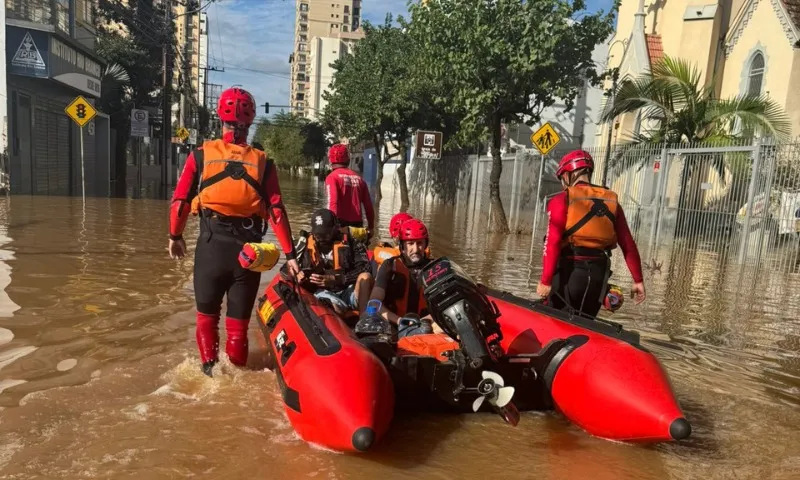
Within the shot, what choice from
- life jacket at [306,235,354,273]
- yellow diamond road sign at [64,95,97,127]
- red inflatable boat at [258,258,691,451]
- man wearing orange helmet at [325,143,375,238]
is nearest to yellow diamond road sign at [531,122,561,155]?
man wearing orange helmet at [325,143,375,238]

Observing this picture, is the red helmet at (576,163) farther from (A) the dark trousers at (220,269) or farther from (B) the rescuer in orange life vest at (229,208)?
(A) the dark trousers at (220,269)

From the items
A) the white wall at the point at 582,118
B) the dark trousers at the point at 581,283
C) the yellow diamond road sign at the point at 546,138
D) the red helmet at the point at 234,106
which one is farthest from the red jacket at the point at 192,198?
the white wall at the point at 582,118

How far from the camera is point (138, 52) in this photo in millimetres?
27891

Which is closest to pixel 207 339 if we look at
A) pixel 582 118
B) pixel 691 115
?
pixel 691 115

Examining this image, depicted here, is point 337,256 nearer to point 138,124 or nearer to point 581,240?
point 581,240

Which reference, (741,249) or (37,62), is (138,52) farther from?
(741,249)

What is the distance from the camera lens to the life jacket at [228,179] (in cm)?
405

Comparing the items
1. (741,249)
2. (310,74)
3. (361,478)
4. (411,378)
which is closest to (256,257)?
(411,378)

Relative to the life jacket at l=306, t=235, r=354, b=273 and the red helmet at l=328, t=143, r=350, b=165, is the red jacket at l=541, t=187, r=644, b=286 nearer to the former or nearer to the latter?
the life jacket at l=306, t=235, r=354, b=273

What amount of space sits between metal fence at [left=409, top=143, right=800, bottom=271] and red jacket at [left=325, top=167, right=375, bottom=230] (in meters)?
2.67

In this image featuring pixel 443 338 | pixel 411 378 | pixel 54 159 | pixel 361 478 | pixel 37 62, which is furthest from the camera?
pixel 54 159

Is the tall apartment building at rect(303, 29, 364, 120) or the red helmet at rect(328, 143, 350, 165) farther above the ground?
the tall apartment building at rect(303, 29, 364, 120)

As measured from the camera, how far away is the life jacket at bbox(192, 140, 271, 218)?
4.05 meters

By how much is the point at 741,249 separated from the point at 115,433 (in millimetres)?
11570
